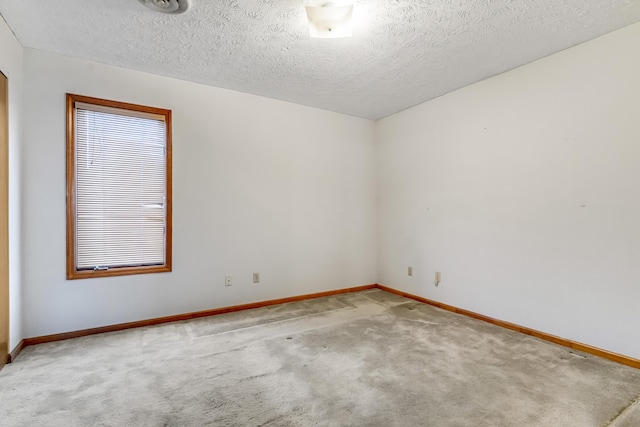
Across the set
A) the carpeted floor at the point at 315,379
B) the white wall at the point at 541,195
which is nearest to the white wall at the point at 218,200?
the carpeted floor at the point at 315,379

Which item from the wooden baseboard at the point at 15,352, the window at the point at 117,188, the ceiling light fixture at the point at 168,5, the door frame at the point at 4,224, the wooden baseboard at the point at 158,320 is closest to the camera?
the ceiling light fixture at the point at 168,5

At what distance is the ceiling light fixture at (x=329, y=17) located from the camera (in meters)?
2.00

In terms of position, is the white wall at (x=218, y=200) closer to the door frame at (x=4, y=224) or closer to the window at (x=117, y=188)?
the window at (x=117, y=188)

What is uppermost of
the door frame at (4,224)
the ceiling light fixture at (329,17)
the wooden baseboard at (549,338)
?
the ceiling light fixture at (329,17)

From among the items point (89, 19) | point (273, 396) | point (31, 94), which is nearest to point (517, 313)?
point (273, 396)

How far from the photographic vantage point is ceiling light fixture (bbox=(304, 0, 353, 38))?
2002mm

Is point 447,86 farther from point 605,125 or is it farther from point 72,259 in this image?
point 72,259

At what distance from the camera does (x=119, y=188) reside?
9.66ft

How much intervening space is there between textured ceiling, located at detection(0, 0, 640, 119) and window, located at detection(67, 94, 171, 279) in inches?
19.9

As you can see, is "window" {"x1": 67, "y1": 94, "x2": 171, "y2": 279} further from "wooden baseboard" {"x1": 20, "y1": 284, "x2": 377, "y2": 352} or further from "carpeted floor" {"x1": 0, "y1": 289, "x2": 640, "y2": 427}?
"carpeted floor" {"x1": 0, "y1": 289, "x2": 640, "y2": 427}

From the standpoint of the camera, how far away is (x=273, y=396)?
186cm

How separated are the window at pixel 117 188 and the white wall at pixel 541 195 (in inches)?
121

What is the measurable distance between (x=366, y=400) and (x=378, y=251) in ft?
9.48

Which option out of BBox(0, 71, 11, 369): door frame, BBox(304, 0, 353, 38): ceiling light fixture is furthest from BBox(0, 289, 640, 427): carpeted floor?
BBox(304, 0, 353, 38): ceiling light fixture
